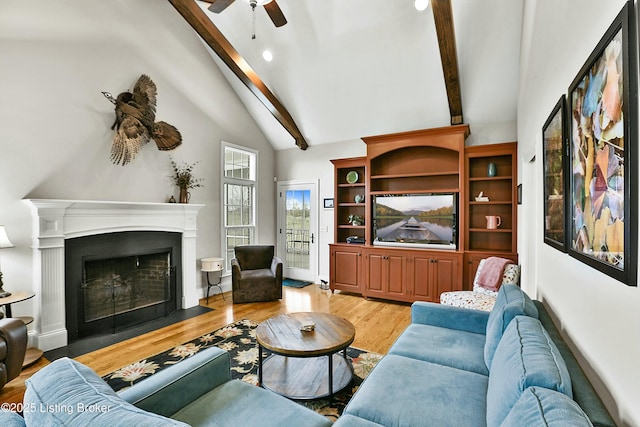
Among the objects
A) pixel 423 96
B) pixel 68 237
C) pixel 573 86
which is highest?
pixel 423 96

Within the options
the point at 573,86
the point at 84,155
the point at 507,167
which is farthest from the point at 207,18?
the point at 507,167

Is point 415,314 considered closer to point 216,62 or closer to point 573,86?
point 573,86

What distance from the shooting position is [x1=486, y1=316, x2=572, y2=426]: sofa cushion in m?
1.03

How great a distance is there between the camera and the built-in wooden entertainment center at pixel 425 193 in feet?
14.1

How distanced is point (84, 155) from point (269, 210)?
129 inches

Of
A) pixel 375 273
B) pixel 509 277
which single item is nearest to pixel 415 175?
pixel 375 273

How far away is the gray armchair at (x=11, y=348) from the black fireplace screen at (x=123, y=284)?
1.15m

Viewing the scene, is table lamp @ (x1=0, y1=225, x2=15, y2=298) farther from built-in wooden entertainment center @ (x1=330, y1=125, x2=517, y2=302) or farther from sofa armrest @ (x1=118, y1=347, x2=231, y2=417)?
built-in wooden entertainment center @ (x1=330, y1=125, x2=517, y2=302)

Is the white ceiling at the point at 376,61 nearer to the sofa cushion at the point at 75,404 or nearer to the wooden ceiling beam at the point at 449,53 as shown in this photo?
the wooden ceiling beam at the point at 449,53

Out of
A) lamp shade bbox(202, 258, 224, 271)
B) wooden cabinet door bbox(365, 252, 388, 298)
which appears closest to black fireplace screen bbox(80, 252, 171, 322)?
lamp shade bbox(202, 258, 224, 271)

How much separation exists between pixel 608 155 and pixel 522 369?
2.51ft

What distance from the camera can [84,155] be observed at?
3.61 m

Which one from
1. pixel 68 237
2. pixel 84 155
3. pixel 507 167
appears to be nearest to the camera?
pixel 68 237

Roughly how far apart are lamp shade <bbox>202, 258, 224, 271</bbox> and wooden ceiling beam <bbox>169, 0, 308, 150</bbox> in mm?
2568
